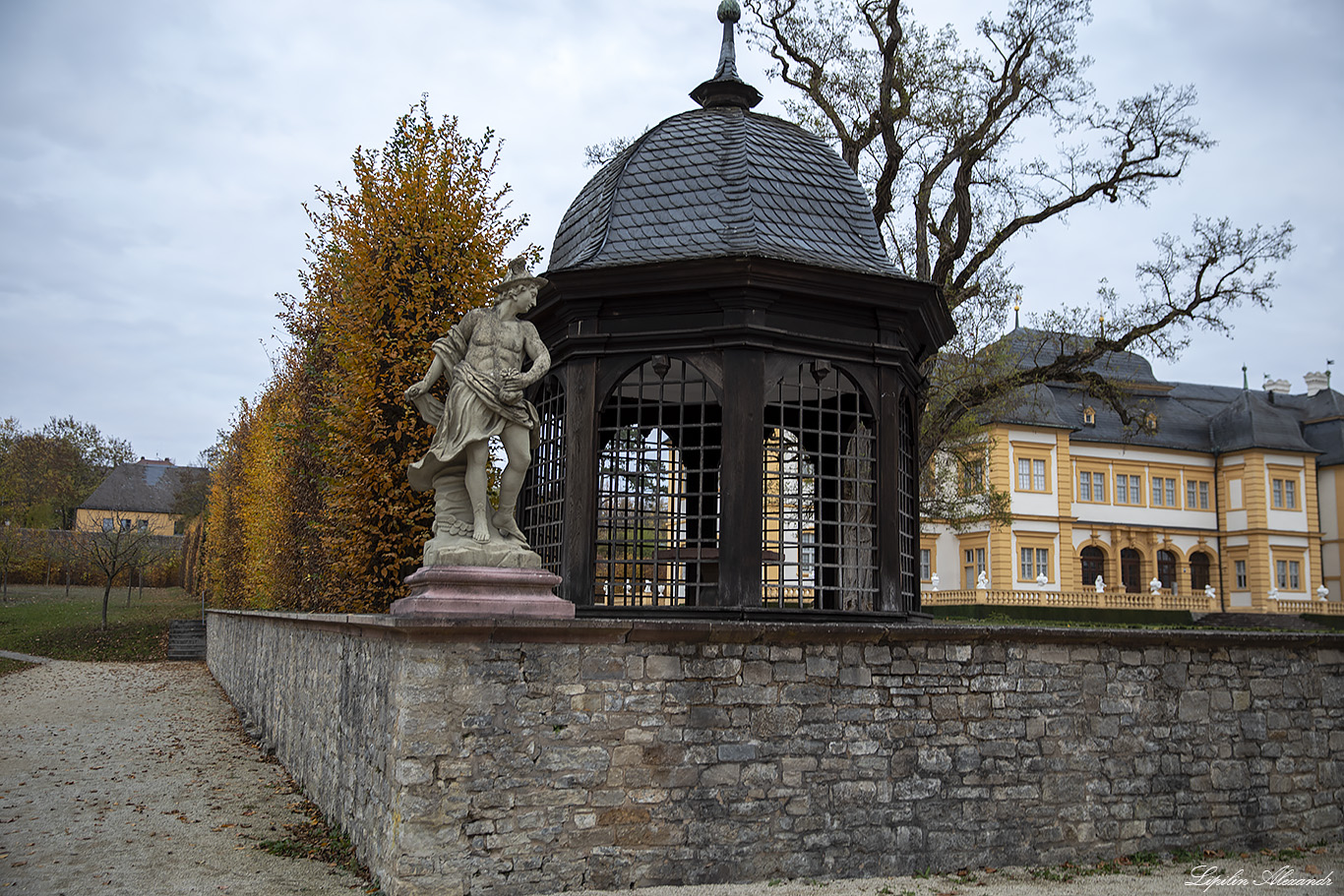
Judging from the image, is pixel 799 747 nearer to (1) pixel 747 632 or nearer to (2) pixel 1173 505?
(1) pixel 747 632

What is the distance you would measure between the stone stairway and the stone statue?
24.5m

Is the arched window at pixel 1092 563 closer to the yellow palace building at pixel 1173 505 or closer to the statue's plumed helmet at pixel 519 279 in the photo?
the yellow palace building at pixel 1173 505

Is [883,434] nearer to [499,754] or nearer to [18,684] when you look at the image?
[499,754]

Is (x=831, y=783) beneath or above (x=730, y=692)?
beneath

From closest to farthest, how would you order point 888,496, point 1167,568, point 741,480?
point 741,480 < point 888,496 < point 1167,568

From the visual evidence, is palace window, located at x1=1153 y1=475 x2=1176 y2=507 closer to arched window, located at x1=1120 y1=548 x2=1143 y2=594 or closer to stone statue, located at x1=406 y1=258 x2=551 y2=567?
arched window, located at x1=1120 y1=548 x2=1143 y2=594

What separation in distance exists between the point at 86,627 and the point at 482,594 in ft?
91.6

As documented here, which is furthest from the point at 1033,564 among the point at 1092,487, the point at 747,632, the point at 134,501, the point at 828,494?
the point at 134,501

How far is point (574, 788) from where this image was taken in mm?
6242

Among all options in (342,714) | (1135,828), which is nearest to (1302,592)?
(1135,828)

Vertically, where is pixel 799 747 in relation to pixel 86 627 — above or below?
above

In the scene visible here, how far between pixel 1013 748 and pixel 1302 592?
47.1 meters

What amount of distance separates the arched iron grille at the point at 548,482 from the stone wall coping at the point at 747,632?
1.94 m

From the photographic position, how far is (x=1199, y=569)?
47594mm
